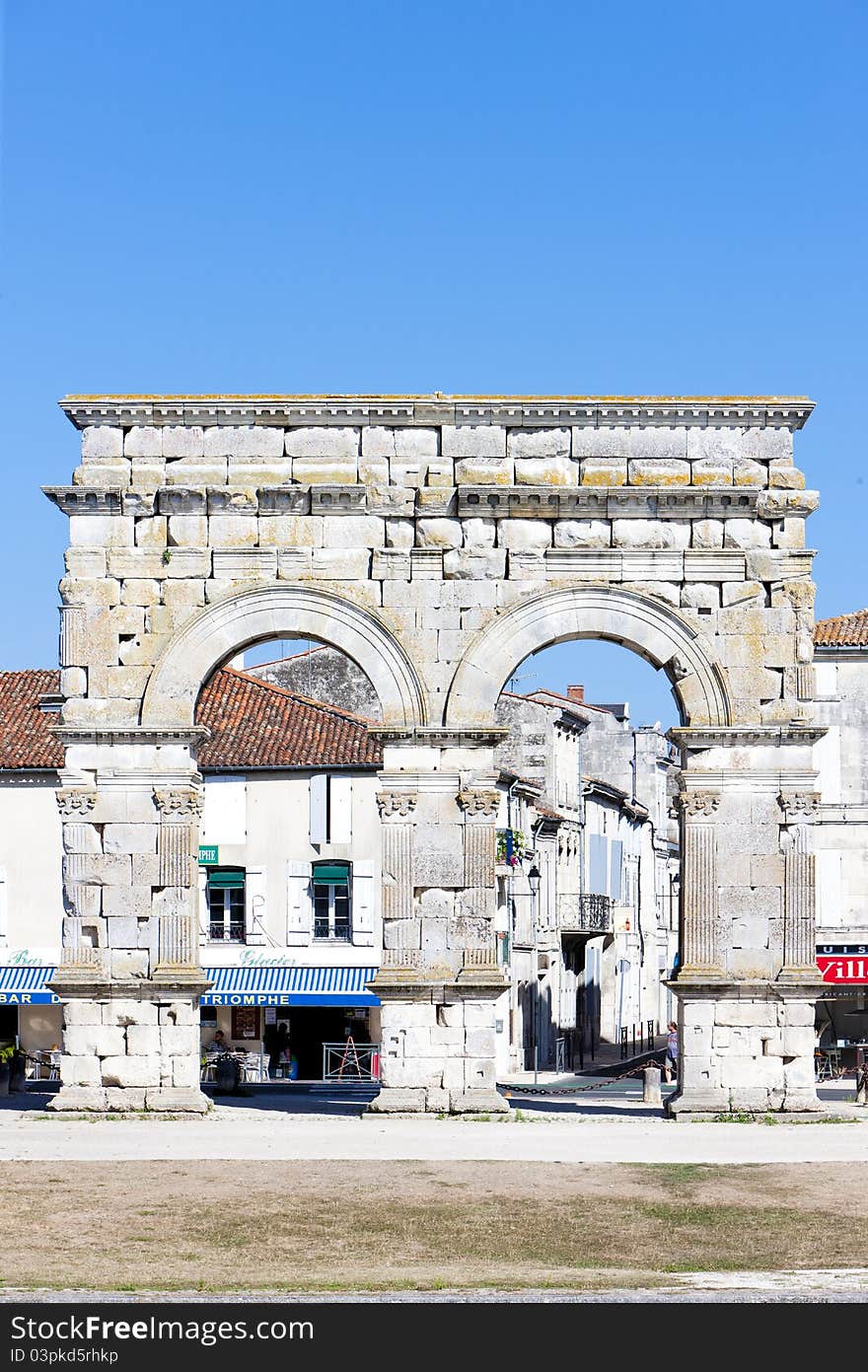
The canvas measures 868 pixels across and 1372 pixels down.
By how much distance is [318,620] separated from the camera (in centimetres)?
2883

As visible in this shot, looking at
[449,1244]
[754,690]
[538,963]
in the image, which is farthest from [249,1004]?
[449,1244]

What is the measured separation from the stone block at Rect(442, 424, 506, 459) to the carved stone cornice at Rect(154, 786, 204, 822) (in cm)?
557

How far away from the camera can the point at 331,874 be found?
44656 mm

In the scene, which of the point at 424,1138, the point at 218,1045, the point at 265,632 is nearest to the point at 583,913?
the point at 218,1045

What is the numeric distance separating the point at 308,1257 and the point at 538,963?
3812cm

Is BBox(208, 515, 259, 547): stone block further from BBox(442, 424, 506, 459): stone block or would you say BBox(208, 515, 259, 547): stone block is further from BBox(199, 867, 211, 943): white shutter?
BBox(199, 867, 211, 943): white shutter

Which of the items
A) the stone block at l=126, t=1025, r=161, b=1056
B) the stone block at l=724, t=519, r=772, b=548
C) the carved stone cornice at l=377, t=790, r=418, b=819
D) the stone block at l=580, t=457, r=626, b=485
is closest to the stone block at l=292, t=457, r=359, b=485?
the stone block at l=580, t=457, r=626, b=485

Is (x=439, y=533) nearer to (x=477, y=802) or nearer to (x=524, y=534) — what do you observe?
(x=524, y=534)

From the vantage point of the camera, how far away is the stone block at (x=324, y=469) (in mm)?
29078

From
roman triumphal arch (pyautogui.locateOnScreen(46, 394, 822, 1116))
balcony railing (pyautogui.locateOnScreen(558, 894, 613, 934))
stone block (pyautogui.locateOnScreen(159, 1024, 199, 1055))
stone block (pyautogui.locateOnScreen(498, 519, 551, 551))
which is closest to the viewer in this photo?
roman triumphal arch (pyautogui.locateOnScreen(46, 394, 822, 1116))

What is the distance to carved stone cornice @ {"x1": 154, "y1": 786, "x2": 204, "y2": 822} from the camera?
28.7m

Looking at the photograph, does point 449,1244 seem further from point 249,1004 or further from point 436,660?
point 249,1004

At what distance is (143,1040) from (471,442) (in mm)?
8862
